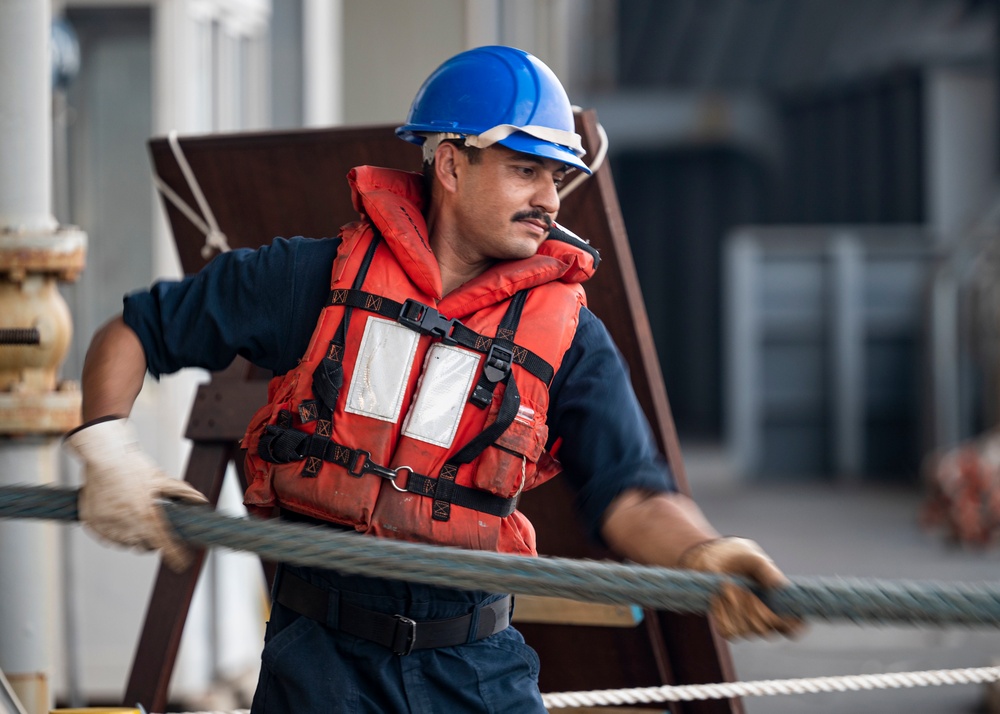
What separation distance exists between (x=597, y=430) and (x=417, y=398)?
32 cm

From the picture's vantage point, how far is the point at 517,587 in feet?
5.85

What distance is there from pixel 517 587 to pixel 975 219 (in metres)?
12.4

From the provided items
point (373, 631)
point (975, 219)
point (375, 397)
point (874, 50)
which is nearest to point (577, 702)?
point (373, 631)

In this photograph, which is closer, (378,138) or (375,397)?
(375,397)

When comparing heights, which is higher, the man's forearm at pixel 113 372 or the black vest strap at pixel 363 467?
the man's forearm at pixel 113 372

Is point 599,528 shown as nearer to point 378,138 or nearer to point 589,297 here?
point 589,297

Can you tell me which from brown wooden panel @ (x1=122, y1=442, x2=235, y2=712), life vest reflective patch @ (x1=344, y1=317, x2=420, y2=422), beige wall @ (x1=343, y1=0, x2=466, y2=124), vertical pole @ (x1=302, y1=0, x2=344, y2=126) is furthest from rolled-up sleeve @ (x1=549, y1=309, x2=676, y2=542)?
beige wall @ (x1=343, y1=0, x2=466, y2=124)

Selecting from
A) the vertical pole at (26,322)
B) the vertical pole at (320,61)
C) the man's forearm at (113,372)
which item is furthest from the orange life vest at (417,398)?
the vertical pole at (320,61)

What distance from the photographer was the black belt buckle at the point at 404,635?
2174 millimetres

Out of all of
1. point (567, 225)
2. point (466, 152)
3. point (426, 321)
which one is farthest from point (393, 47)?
point (426, 321)

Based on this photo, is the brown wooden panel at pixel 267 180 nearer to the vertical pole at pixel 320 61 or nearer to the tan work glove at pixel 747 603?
the tan work glove at pixel 747 603

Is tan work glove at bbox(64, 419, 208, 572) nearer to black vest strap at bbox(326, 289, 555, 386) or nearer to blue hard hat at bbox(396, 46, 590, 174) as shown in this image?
black vest strap at bbox(326, 289, 555, 386)

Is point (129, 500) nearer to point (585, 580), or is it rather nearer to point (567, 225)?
point (585, 580)

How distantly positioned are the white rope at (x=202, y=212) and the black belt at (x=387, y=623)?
1.16m
